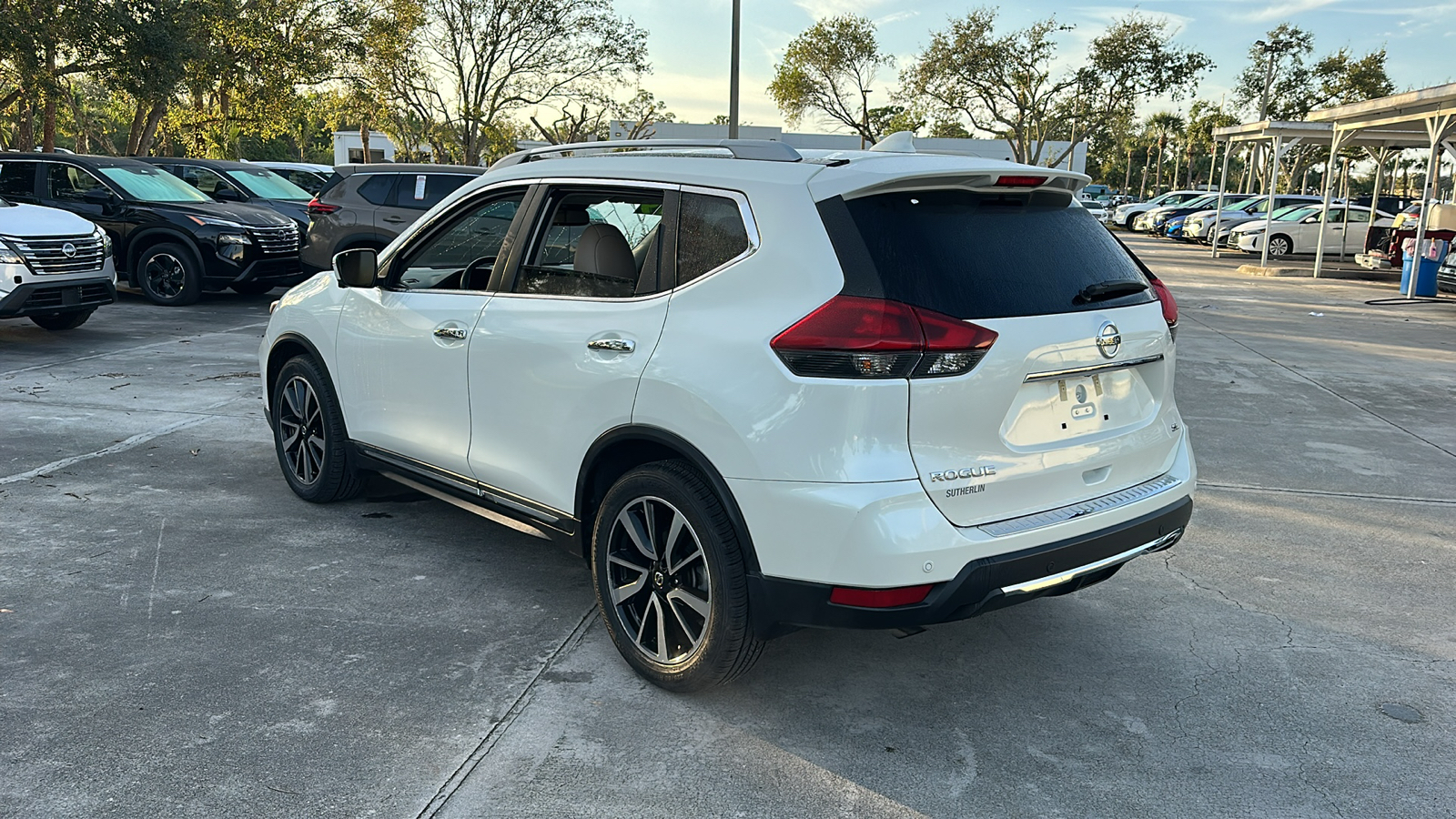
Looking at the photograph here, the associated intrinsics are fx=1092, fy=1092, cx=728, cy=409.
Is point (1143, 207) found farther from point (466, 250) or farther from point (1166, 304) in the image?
point (466, 250)

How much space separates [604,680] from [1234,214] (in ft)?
108

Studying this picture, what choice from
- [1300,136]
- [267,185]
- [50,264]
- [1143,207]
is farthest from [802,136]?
[50,264]

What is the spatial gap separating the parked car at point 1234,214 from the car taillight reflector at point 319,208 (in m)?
25.0

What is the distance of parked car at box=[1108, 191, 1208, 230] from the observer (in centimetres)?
4134

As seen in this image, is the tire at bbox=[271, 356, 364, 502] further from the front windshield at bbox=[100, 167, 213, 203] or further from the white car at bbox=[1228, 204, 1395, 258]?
the white car at bbox=[1228, 204, 1395, 258]

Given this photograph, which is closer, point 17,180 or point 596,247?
point 596,247

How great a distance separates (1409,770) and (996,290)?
5.95 feet

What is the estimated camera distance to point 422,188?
1397 centimetres

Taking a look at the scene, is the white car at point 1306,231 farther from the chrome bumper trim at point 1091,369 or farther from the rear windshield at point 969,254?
the rear windshield at point 969,254

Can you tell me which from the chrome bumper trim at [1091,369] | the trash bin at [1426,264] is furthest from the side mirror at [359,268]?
the trash bin at [1426,264]

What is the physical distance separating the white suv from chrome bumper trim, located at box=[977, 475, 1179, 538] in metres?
0.01

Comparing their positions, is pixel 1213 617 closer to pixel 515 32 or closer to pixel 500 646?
pixel 500 646

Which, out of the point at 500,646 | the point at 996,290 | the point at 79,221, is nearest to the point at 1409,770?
the point at 996,290

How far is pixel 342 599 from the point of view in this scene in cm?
421
